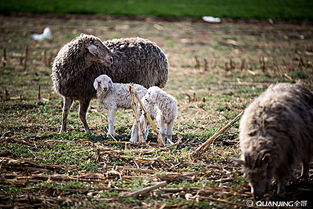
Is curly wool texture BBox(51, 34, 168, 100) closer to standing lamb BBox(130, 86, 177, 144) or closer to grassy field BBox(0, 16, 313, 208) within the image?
grassy field BBox(0, 16, 313, 208)

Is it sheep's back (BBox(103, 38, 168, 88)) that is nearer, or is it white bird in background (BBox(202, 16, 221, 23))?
sheep's back (BBox(103, 38, 168, 88))

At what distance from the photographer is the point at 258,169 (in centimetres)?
601

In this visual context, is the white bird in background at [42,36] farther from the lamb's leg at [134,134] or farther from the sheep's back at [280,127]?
the sheep's back at [280,127]

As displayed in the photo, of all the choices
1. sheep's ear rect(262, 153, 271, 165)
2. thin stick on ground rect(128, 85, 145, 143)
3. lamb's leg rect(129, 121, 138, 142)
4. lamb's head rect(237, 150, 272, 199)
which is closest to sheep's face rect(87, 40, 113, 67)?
thin stick on ground rect(128, 85, 145, 143)

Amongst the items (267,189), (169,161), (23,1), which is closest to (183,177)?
(169,161)

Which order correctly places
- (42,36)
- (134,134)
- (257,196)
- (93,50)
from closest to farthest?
(257,196)
(134,134)
(93,50)
(42,36)

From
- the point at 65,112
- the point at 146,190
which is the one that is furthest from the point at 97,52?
the point at 146,190

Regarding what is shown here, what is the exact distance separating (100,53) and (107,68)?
476 millimetres

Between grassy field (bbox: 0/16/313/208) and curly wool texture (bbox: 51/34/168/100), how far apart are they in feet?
3.39

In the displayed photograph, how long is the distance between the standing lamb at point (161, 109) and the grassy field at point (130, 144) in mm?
349

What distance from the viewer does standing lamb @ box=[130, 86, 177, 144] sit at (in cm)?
858

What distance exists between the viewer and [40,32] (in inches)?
1038

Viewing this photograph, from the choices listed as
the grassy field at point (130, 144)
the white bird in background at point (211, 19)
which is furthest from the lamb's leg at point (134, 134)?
the white bird in background at point (211, 19)

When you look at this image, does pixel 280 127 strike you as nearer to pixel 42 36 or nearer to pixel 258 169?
pixel 258 169
